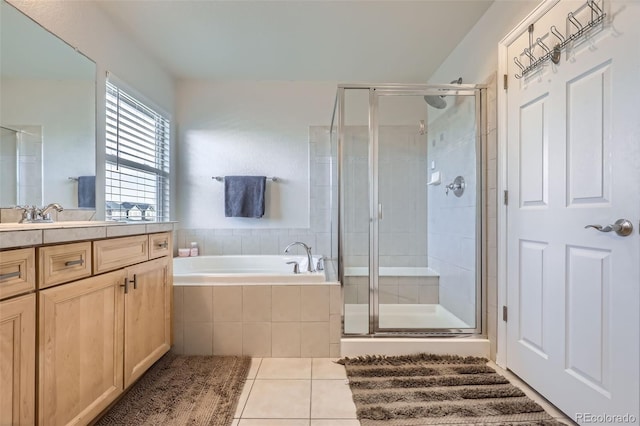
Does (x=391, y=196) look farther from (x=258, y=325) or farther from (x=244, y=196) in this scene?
(x=244, y=196)

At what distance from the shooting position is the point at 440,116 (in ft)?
7.97

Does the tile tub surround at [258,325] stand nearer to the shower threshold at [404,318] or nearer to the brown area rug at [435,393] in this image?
the shower threshold at [404,318]

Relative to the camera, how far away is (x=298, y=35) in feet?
7.72

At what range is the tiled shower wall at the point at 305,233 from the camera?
3182 mm

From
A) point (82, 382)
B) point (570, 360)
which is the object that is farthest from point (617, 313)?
point (82, 382)

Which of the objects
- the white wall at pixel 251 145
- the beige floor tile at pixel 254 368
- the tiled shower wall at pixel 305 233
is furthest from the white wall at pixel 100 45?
the beige floor tile at pixel 254 368

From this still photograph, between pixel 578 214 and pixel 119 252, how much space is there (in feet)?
6.61

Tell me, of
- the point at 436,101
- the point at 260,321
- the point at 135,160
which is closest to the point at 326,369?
the point at 260,321

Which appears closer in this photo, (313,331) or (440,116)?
(313,331)

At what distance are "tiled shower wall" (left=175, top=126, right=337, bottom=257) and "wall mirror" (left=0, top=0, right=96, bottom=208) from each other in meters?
1.32

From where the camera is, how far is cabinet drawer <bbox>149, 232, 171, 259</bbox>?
1.68 meters

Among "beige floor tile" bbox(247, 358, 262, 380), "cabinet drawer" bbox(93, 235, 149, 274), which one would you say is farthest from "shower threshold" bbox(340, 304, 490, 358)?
"cabinet drawer" bbox(93, 235, 149, 274)

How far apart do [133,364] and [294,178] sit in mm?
2140

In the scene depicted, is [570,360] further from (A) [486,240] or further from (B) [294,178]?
(B) [294,178]
